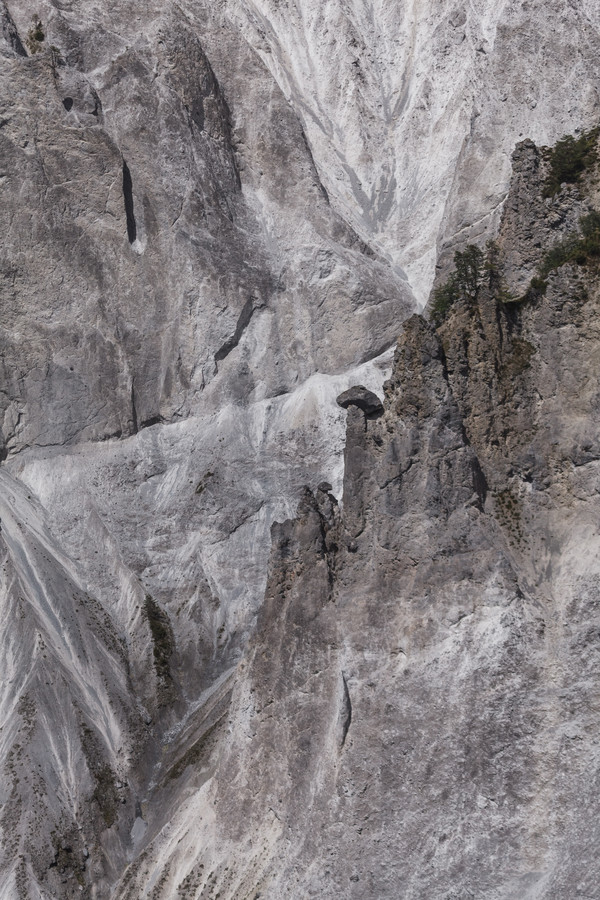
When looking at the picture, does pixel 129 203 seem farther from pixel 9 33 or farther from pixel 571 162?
pixel 571 162

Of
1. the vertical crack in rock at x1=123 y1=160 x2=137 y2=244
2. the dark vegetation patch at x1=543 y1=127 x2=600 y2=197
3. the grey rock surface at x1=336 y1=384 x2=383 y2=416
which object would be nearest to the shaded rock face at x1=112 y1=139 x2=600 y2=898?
the grey rock surface at x1=336 y1=384 x2=383 y2=416

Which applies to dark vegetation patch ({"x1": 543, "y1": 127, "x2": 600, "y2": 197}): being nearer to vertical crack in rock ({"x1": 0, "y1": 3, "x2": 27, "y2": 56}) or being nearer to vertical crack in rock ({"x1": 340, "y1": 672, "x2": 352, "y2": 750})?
vertical crack in rock ({"x1": 340, "y1": 672, "x2": 352, "y2": 750})

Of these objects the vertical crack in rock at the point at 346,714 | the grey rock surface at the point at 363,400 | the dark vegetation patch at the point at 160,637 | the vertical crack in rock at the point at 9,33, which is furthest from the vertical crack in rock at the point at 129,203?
the vertical crack in rock at the point at 346,714

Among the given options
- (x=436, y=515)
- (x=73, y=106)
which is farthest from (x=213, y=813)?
(x=73, y=106)

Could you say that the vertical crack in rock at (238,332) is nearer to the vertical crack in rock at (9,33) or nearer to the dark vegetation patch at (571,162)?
the vertical crack in rock at (9,33)

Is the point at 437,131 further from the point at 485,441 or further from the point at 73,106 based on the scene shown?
the point at 485,441
